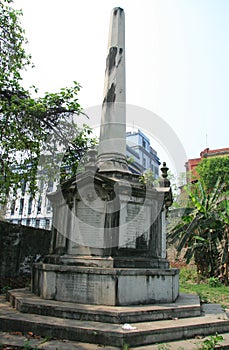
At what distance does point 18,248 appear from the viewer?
39.7 feet

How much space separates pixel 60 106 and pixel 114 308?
7.04 metres

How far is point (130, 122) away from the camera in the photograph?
28.2ft

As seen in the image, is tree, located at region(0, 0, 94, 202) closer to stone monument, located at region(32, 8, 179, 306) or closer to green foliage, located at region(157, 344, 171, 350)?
stone monument, located at region(32, 8, 179, 306)

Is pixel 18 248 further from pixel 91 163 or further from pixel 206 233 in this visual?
pixel 206 233

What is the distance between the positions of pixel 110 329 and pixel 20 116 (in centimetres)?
709

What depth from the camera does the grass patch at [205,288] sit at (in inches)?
361

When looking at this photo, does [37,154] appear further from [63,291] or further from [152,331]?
[152,331]

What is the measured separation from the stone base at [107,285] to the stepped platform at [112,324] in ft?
1.00

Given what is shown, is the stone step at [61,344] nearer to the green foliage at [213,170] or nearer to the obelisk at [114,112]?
the obelisk at [114,112]

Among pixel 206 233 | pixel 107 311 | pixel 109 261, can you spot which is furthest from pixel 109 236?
pixel 206 233

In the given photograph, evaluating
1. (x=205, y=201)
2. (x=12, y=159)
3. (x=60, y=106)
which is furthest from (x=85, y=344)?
(x=205, y=201)

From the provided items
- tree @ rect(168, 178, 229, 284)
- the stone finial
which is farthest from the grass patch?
the stone finial

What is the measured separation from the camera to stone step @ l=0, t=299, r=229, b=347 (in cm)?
427

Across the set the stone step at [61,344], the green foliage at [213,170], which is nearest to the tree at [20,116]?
the stone step at [61,344]
